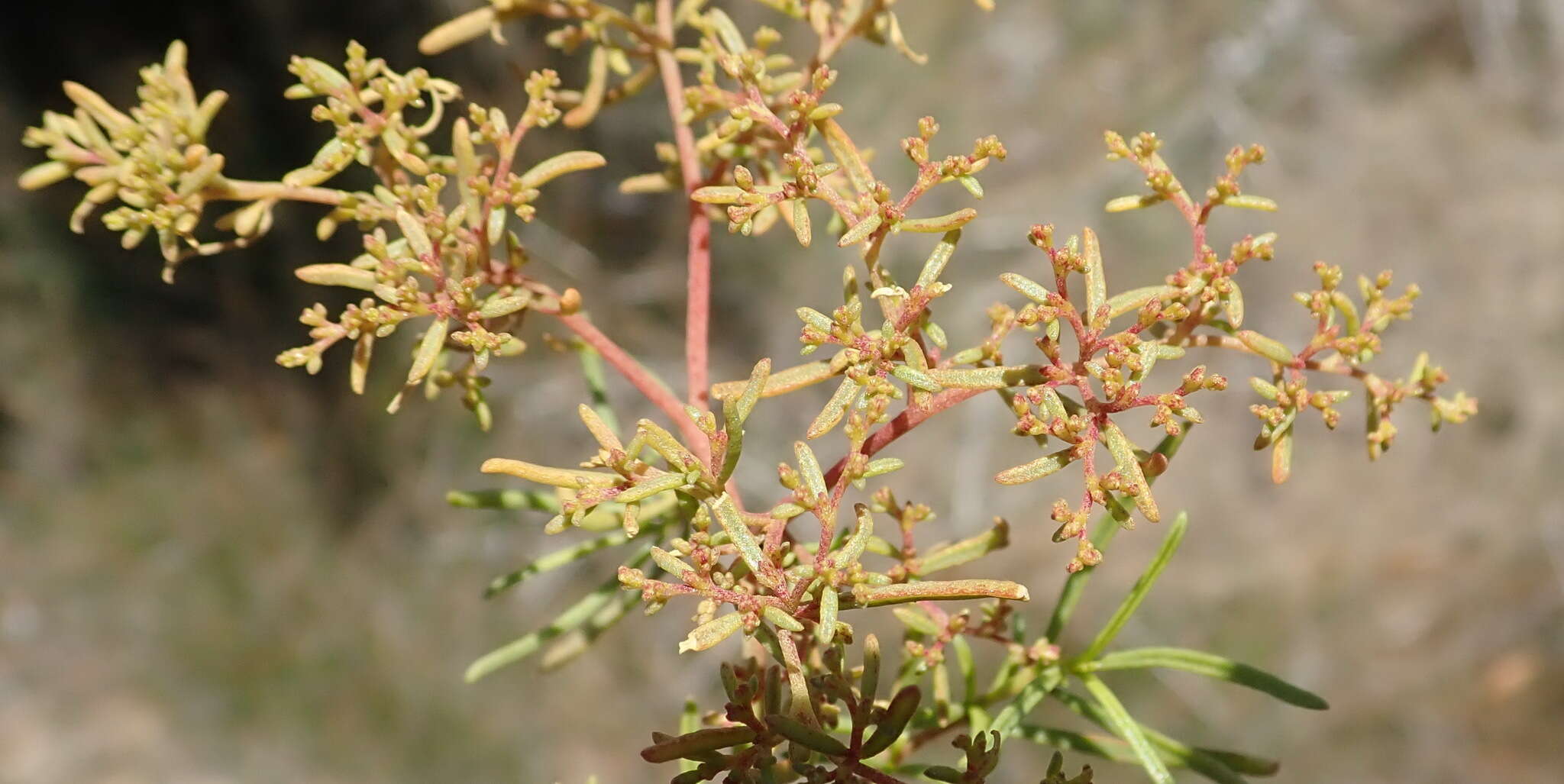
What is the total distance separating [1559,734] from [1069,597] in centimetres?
363

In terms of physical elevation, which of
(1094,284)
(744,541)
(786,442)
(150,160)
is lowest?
(744,541)

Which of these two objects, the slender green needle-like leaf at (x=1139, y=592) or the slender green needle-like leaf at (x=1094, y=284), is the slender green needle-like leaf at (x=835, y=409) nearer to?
the slender green needle-like leaf at (x=1094, y=284)

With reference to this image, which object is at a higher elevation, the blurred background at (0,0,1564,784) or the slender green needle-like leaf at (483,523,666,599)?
the blurred background at (0,0,1564,784)

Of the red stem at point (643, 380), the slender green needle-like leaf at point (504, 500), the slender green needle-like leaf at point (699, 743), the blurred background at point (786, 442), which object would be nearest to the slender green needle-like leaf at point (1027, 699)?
the slender green needle-like leaf at point (699, 743)

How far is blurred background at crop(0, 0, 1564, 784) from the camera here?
11.2ft

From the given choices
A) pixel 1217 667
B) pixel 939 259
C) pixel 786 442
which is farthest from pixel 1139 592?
pixel 786 442

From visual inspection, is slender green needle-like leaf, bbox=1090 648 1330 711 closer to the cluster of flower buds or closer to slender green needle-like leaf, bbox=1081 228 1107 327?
slender green needle-like leaf, bbox=1081 228 1107 327

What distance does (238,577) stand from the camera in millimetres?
3582

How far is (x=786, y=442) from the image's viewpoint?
12.9ft

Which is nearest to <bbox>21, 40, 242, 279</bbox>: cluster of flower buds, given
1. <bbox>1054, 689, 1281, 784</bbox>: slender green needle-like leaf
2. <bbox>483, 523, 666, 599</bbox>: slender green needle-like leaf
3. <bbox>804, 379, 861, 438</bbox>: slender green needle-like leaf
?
<bbox>483, 523, 666, 599</bbox>: slender green needle-like leaf

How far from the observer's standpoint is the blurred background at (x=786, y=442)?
11.2 feet

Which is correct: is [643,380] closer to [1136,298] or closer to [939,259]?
[939,259]

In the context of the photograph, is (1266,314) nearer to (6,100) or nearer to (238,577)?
(238,577)

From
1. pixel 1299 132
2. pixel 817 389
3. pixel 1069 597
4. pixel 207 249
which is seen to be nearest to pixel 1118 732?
pixel 1069 597
